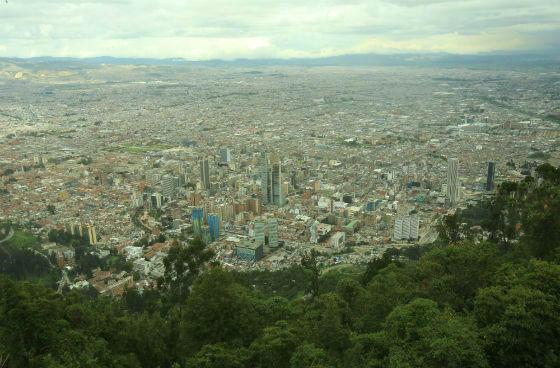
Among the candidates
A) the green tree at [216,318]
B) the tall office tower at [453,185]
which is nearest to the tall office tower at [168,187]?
the tall office tower at [453,185]

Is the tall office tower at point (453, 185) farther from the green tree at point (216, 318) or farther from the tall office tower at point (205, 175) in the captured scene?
the green tree at point (216, 318)

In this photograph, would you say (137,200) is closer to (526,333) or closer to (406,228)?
(406,228)

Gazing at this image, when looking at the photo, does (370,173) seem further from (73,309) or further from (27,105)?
(27,105)

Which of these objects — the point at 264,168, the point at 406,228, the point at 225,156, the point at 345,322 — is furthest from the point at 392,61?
the point at 345,322

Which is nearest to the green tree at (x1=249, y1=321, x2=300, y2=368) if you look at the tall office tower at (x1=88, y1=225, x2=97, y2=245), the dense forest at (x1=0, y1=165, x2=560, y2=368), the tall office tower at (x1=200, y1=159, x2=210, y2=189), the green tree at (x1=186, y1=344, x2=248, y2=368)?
the dense forest at (x1=0, y1=165, x2=560, y2=368)

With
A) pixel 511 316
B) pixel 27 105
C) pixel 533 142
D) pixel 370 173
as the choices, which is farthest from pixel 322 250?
pixel 27 105
